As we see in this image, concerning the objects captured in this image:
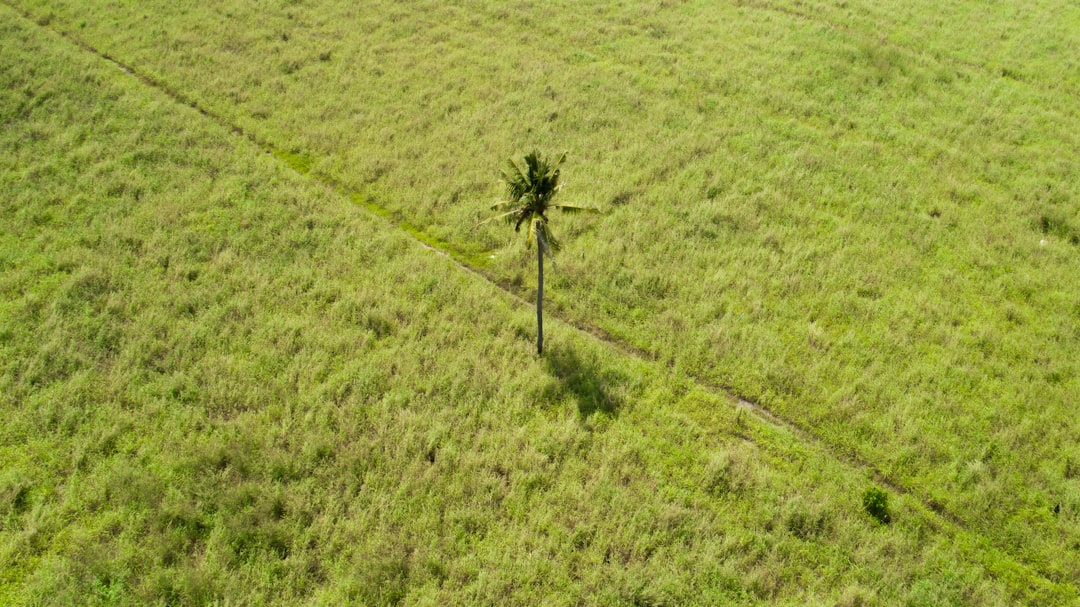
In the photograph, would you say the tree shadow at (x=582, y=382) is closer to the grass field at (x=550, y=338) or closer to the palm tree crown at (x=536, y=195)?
the grass field at (x=550, y=338)

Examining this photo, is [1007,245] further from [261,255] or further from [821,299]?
[261,255]

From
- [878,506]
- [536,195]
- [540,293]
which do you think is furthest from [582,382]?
[878,506]

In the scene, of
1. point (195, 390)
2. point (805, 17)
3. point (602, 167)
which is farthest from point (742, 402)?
point (805, 17)

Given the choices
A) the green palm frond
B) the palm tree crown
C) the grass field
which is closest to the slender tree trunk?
the palm tree crown

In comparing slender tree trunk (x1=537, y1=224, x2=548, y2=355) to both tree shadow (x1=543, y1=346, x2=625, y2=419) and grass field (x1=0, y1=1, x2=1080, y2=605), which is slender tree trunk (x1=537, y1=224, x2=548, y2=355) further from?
grass field (x1=0, y1=1, x2=1080, y2=605)

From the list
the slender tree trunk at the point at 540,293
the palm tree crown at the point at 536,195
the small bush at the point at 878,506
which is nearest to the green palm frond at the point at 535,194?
the palm tree crown at the point at 536,195

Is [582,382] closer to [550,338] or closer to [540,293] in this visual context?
[550,338]

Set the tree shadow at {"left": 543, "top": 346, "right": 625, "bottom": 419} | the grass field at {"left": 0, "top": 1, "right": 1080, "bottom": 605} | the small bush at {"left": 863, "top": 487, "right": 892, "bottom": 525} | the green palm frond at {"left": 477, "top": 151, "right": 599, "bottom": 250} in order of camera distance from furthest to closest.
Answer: the tree shadow at {"left": 543, "top": 346, "right": 625, "bottom": 419}
the green palm frond at {"left": 477, "top": 151, "right": 599, "bottom": 250}
the small bush at {"left": 863, "top": 487, "right": 892, "bottom": 525}
the grass field at {"left": 0, "top": 1, "right": 1080, "bottom": 605}
